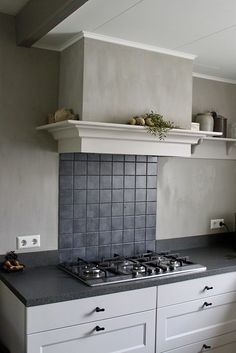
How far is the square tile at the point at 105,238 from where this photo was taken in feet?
8.88

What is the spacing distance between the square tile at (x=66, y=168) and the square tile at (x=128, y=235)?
23.4 inches

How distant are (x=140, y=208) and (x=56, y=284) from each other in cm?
95

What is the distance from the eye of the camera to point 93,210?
268 centimetres

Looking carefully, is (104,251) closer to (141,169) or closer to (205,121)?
(141,169)

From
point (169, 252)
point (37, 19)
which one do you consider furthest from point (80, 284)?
point (37, 19)

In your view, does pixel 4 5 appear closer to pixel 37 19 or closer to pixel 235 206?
pixel 37 19

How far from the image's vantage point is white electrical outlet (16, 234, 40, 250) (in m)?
2.43

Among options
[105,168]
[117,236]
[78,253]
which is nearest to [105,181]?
[105,168]

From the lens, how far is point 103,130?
7.45 feet

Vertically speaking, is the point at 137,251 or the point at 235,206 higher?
the point at 235,206

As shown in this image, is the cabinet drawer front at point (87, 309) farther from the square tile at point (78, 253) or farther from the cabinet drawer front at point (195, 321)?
Answer: the square tile at point (78, 253)

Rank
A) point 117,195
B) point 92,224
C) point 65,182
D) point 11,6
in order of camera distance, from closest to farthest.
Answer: point 11,6 → point 65,182 → point 92,224 → point 117,195

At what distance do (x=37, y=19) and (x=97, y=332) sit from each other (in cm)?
167

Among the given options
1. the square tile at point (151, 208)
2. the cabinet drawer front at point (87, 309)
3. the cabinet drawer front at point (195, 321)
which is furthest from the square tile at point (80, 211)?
the cabinet drawer front at point (195, 321)
